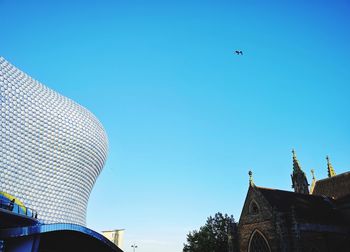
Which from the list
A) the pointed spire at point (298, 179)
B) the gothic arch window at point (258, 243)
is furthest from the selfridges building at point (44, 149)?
the pointed spire at point (298, 179)

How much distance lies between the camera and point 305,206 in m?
36.5

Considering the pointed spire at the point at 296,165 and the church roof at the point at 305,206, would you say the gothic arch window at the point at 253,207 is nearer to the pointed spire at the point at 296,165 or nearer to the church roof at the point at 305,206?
the church roof at the point at 305,206

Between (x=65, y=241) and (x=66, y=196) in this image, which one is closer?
(x=65, y=241)

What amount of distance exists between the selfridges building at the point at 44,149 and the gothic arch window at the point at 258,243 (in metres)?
68.7

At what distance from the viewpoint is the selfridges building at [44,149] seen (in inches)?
3332

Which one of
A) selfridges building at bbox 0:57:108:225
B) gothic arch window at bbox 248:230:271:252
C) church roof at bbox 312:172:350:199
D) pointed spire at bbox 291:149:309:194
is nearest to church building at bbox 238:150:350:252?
gothic arch window at bbox 248:230:271:252

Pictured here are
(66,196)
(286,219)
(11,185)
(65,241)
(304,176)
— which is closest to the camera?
(65,241)

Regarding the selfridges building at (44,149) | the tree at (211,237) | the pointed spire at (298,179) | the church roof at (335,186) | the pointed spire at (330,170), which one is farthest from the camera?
the selfridges building at (44,149)

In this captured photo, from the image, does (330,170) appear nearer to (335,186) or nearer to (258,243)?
(335,186)

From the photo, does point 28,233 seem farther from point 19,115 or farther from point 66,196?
point 66,196

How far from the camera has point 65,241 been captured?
30125 millimetres

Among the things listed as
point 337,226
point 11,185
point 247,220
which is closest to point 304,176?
point 337,226

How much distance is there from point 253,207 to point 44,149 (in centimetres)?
7690

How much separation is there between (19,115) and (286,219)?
267 ft
